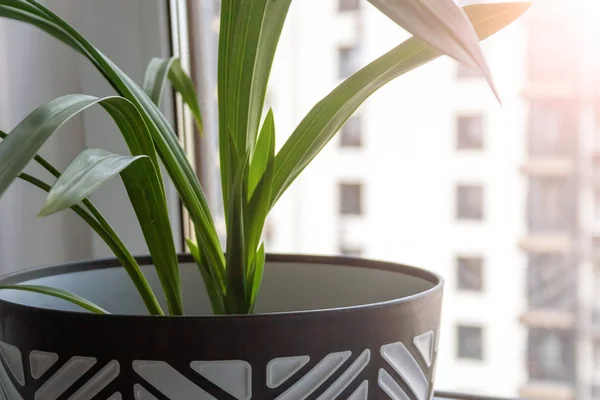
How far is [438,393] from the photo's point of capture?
2.53 feet

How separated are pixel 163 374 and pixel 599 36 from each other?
0.56m

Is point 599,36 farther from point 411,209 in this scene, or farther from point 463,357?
point 463,357

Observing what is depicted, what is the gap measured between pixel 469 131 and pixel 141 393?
55 cm

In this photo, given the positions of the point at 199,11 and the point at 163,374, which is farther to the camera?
the point at 199,11

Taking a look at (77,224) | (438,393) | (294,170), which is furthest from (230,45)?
(438,393)

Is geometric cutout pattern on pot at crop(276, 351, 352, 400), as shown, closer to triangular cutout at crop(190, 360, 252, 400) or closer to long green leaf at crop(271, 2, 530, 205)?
triangular cutout at crop(190, 360, 252, 400)

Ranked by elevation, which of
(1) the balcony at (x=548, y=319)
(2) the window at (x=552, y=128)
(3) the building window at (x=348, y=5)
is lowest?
(1) the balcony at (x=548, y=319)

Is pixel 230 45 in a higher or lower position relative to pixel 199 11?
lower

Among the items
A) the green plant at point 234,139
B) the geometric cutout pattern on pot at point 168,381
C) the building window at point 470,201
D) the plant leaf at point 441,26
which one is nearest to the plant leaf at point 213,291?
the green plant at point 234,139

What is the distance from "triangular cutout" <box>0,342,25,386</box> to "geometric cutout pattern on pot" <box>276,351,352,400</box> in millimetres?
144

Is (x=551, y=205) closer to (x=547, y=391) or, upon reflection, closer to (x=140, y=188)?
(x=547, y=391)

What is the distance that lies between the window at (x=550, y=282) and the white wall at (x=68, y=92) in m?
0.40

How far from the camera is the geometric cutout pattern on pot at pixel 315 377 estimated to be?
35cm

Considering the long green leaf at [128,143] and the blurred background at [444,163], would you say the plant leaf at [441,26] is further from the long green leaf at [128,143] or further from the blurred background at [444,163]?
the blurred background at [444,163]
